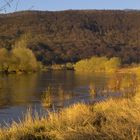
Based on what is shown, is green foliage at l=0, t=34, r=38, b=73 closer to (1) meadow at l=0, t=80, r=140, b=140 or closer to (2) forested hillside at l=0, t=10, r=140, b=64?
(2) forested hillside at l=0, t=10, r=140, b=64

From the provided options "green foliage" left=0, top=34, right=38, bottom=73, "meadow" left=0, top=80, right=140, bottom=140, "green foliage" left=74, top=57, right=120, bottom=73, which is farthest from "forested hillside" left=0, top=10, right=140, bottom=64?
"meadow" left=0, top=80, right=140, bottom=140

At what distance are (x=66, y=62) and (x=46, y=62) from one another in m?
5.81

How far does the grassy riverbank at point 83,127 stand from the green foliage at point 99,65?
54.3 m

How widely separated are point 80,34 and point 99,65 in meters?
35.0

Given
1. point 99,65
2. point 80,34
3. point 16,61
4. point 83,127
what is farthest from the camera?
point 80,34

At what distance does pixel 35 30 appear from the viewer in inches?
3590

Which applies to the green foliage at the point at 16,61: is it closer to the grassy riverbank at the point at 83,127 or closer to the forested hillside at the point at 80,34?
the forested hillside at the point at 80,34

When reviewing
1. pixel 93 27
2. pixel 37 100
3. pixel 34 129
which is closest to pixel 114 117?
pixel 34 129

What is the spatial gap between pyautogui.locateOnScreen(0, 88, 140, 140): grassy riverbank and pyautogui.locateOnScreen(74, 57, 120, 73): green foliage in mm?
54291

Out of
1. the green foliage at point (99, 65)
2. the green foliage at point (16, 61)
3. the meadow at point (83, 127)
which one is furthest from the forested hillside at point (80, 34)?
the meadow at point (83, 127)

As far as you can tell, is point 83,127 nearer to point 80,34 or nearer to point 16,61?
point 16,61

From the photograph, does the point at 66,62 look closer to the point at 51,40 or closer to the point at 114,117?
the point at 51,40

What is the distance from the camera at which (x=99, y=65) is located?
2611 inches

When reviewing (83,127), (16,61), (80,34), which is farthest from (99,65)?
(83,127)
